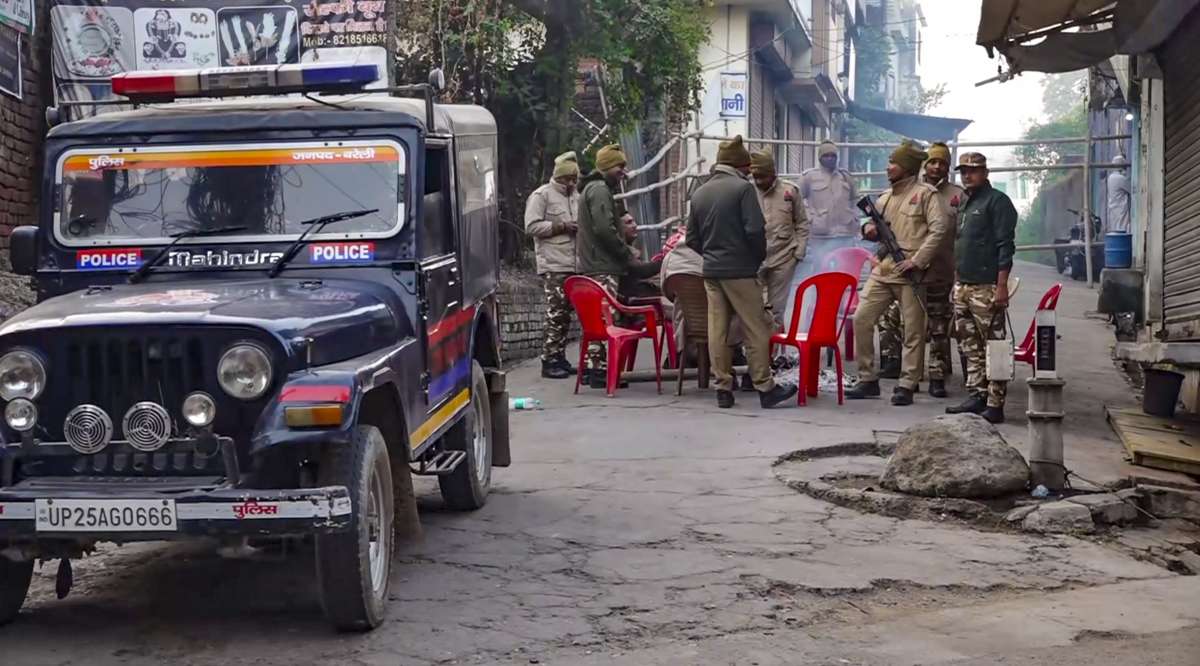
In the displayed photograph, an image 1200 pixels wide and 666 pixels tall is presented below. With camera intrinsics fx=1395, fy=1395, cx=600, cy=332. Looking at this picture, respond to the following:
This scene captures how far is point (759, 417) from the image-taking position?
1062cm

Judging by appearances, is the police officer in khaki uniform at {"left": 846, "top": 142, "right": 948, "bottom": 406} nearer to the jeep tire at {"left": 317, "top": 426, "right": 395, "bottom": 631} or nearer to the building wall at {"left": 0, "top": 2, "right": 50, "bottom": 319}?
the jeep tire at {"left": 317, "top": 426, "right": 395, "bottom": 631}

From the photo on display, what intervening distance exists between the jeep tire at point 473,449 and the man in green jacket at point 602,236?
4.41 metres

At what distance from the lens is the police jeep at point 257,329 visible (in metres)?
4.85

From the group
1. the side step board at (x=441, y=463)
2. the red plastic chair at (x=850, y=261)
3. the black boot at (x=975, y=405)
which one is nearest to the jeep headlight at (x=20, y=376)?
the side step board at (x=441, y=463)

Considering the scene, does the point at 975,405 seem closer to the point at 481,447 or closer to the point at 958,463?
the point at 958,463

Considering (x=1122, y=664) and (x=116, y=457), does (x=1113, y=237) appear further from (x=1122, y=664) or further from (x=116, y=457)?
(x=116, y=457)

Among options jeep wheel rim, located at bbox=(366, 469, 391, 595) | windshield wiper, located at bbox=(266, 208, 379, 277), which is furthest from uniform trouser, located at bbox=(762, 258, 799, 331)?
jeep wheel rim, located at bbox=(366, 469, 391, 595)

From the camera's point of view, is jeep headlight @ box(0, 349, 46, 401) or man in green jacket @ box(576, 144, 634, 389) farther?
man in green jacket @ box(576, 144, 634, 389)

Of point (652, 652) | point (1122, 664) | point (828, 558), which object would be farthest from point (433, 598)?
point (1122, 664)

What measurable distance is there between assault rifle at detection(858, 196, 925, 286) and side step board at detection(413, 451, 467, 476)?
4946 mm

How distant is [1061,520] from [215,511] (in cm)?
433

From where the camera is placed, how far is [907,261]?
10.9 meters

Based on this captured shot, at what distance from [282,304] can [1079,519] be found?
4.16 meters

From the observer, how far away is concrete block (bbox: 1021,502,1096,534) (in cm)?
703
